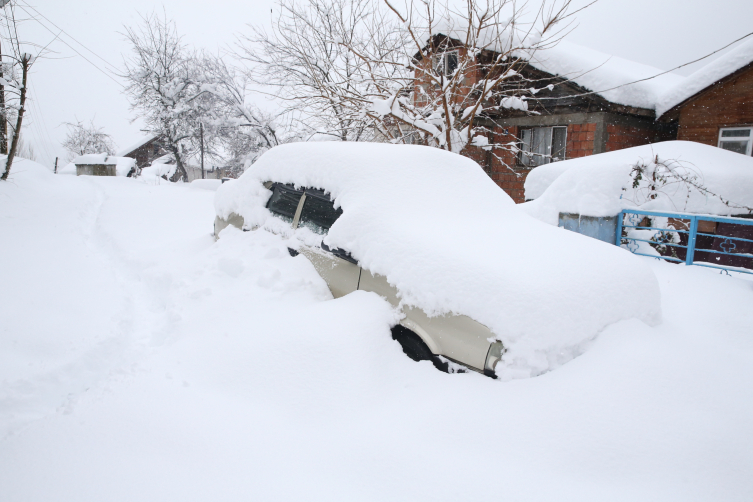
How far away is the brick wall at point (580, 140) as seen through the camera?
450 inches

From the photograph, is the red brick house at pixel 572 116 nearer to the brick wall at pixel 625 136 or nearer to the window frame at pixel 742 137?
the brick wall at pixel 625 136

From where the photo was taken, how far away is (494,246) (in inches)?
117

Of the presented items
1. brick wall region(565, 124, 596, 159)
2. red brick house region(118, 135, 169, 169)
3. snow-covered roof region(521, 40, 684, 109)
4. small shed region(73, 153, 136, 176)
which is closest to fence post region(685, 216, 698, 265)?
snow-covered roof region(521, 40, 684, 109)

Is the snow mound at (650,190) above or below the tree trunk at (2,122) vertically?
below

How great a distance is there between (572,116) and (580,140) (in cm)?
77

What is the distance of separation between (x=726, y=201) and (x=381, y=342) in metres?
6.43

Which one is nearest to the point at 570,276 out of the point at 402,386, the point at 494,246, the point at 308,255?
the point at 494,246

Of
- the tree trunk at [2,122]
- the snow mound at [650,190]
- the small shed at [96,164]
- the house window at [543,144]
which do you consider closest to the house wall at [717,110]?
the house window at [543,144]

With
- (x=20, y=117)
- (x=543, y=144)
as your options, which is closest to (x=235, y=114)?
(x=20, y=117)

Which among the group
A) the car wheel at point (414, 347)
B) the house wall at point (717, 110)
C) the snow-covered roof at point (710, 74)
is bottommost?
the car wheel at point (414, 347)

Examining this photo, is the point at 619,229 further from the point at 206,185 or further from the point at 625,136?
the point at 206,185

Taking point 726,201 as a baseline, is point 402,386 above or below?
below

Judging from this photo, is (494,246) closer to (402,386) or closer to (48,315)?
(402,386)

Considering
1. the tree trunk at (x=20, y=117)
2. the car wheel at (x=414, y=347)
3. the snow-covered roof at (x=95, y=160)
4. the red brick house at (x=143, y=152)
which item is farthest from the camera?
the red brick house at (x=143, y=152)
